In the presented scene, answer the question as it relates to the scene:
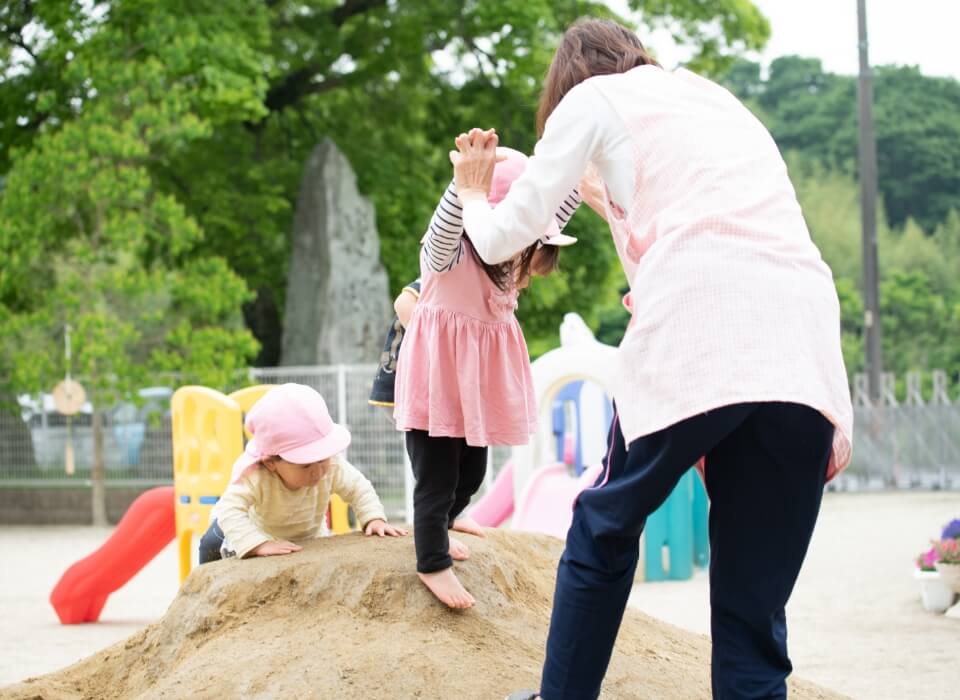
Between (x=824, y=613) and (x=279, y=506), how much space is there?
434 cm

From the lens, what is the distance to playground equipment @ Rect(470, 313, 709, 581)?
1002cm

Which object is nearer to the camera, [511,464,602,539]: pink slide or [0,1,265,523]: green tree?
[511,464,602,539]: pink slide

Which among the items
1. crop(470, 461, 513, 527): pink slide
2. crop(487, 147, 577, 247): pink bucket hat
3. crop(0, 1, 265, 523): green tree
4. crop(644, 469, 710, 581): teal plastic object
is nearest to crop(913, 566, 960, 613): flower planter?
crop(644, 469, 710, 581): teal plastic object

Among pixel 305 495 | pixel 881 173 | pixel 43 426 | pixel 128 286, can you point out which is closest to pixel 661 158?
pixel 305 495

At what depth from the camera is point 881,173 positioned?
5444 centimetres

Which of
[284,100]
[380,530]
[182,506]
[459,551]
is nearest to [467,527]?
[380,530]

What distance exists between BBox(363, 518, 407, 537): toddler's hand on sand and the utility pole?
59.3ft

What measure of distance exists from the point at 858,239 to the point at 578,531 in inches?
1866

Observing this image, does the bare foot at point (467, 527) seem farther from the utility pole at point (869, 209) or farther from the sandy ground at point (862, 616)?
the utility pole at point (869, 209)

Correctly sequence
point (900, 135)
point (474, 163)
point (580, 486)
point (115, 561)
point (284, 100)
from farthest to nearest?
point (900, 135) < point (284, 100) < point (580, 486) < point (115, 561) < point (474, 163)

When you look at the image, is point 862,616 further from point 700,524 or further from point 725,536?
point 725,536

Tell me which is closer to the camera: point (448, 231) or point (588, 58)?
point (588, 58)

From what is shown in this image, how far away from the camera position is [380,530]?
468 cm

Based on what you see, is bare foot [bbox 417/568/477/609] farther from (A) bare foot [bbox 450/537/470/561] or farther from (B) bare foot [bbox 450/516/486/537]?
(B) bare foot [bbox 450/516/486/537]
